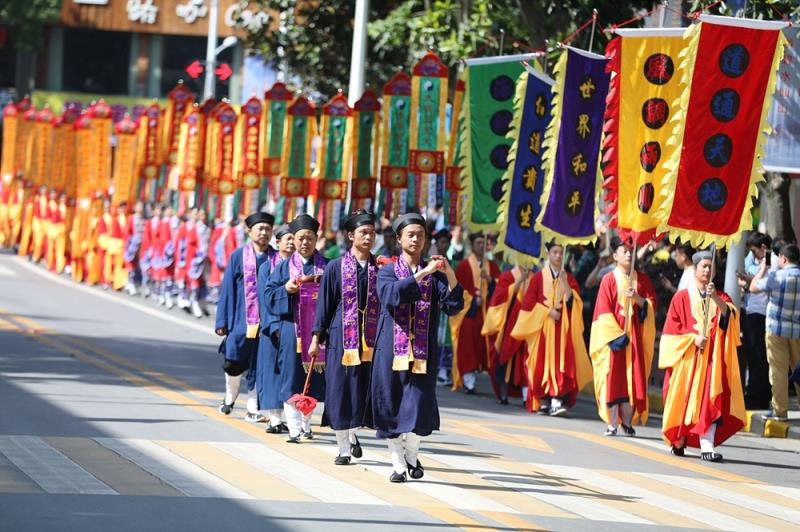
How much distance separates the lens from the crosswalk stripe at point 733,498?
33.3 feet

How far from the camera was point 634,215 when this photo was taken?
1438cm

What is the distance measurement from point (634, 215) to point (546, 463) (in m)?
3.46

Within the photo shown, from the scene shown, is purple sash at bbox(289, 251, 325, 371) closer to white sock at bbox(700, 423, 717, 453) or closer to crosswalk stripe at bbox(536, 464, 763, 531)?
crosswalk stripe at bbox(536, 464, 763, 531)

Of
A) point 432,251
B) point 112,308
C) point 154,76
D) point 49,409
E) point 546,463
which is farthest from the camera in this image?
point 154,76

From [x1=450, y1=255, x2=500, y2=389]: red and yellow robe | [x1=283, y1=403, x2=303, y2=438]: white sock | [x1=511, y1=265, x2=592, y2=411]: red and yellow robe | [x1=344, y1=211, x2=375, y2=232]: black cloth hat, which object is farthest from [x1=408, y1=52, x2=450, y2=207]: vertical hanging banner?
[x1=344, y1=211, x2=375, y2=232]: black cloth hat

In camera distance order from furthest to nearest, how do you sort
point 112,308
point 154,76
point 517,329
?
point 154,76 → point 112,308 → point 517,329

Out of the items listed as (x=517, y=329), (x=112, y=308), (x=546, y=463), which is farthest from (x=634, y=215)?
(x=112, y=308)

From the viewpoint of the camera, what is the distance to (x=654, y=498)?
33.8 ft

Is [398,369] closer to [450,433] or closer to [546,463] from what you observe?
[546,463]

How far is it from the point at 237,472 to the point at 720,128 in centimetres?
566

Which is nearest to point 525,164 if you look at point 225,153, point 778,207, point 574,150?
point 574,150

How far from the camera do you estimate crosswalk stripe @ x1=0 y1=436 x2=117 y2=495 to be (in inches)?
360

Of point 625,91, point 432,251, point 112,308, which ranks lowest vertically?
point 112,308

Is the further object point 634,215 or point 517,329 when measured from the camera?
point 517,329
